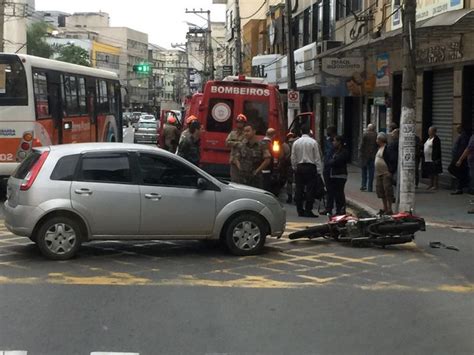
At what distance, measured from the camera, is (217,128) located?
50.3ft

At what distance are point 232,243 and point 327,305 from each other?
2400mm

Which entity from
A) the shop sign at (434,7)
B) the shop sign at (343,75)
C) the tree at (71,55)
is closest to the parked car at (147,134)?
the shop sign at (343,75)

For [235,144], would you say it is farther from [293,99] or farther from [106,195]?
[293,99]

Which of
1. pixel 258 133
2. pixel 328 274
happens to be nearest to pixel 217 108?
pixel 258 133

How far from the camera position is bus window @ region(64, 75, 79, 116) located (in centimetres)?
1580

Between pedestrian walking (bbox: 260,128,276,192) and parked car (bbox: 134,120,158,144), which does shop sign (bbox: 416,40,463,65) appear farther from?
parked car (bbox: 134,120,158,144)

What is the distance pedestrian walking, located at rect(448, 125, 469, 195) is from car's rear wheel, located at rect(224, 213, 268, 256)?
8.20 m

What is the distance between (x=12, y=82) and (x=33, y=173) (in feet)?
19.5

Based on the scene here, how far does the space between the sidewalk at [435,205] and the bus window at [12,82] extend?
24.8 ft

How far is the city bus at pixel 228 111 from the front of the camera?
15.2 meters

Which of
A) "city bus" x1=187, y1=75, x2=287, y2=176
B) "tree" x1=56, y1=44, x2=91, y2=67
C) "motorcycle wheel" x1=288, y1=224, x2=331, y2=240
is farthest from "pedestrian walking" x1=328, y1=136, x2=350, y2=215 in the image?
"tree" x1=56, y1=44, x2=91, y2=67

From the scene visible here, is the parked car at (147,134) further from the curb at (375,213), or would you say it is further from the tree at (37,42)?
the tree at (37,42)

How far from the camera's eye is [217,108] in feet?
50.3

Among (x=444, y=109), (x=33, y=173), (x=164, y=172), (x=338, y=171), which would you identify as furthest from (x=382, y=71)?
(x=33, y=173)
